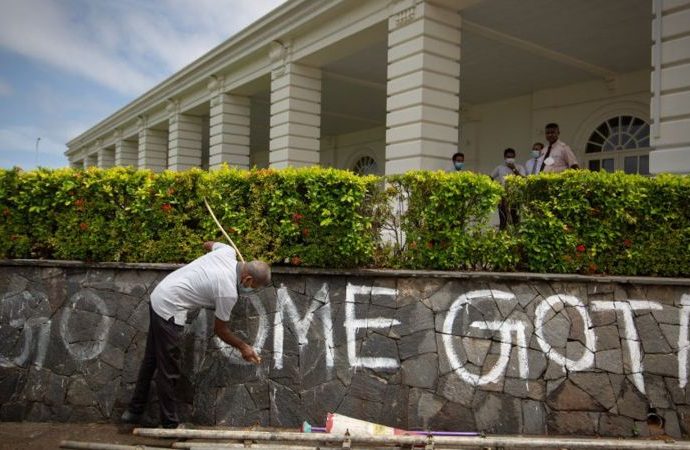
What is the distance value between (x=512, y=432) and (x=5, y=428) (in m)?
4.91

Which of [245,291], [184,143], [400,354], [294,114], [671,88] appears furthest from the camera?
[184,143]

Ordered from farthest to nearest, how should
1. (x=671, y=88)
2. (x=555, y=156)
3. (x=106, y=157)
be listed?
(x=106, y=157)
(x=555, y=156)
(x=671, y=88)

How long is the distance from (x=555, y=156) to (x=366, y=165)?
1537 centimetres

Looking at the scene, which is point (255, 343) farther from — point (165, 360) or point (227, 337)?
point (165, 360)

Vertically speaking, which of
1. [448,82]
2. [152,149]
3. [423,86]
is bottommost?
[423,86]

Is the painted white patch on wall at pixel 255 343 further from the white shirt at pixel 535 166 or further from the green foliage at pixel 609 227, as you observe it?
the white shirt at pixel 535 166

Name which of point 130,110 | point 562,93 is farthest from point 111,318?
point 130,110

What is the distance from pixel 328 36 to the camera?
467 inches

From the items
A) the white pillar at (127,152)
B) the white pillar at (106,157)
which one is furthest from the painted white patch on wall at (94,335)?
the white pillar at (106,157)

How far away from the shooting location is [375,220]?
538 cm

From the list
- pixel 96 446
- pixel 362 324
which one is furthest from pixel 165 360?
pixel 362 324

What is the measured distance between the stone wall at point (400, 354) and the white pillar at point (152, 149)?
63.6 ft

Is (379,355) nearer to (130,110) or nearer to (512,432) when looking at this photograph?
(512,432)

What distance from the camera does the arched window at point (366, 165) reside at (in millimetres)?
22628
